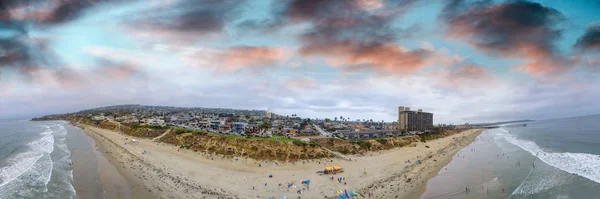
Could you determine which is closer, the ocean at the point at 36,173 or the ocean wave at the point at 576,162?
the ocean at the point at 36,173

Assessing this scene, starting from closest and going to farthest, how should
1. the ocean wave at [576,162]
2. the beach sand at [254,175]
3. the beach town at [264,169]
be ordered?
the beach sand at [254,175], the beach town at [264,169], the ocean wave at [576,162]

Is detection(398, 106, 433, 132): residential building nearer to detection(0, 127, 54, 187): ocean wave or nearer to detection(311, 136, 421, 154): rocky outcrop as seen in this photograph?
detection(311, 136, 421, 154): rocky outcrop

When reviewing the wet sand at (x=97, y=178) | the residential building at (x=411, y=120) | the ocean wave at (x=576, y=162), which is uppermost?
the residential building at (x=411, y=120)

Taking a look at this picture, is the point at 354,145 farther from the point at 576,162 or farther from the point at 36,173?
the point at 36,173

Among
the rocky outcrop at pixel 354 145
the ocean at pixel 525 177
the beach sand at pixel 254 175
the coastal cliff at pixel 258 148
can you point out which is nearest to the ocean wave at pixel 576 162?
the ocean at pixel 525 177

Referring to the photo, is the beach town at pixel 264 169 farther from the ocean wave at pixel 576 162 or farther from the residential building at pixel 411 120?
the residential building at pixel 411 120

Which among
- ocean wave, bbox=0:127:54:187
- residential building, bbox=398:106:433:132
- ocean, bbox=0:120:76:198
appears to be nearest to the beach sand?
ocean, bbox=0:120:76:198

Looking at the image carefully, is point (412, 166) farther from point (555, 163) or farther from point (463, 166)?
point (555, 163)

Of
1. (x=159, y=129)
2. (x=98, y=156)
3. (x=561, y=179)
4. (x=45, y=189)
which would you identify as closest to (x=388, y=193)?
(x=561, y=179)

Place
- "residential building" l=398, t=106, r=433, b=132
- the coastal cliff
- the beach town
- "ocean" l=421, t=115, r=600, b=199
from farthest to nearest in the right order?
"residential building" l=398, t=106, r=433, b=132 → the coastal cliff → the beach town → "ocean" l=421, t=115, r=600, b=199
